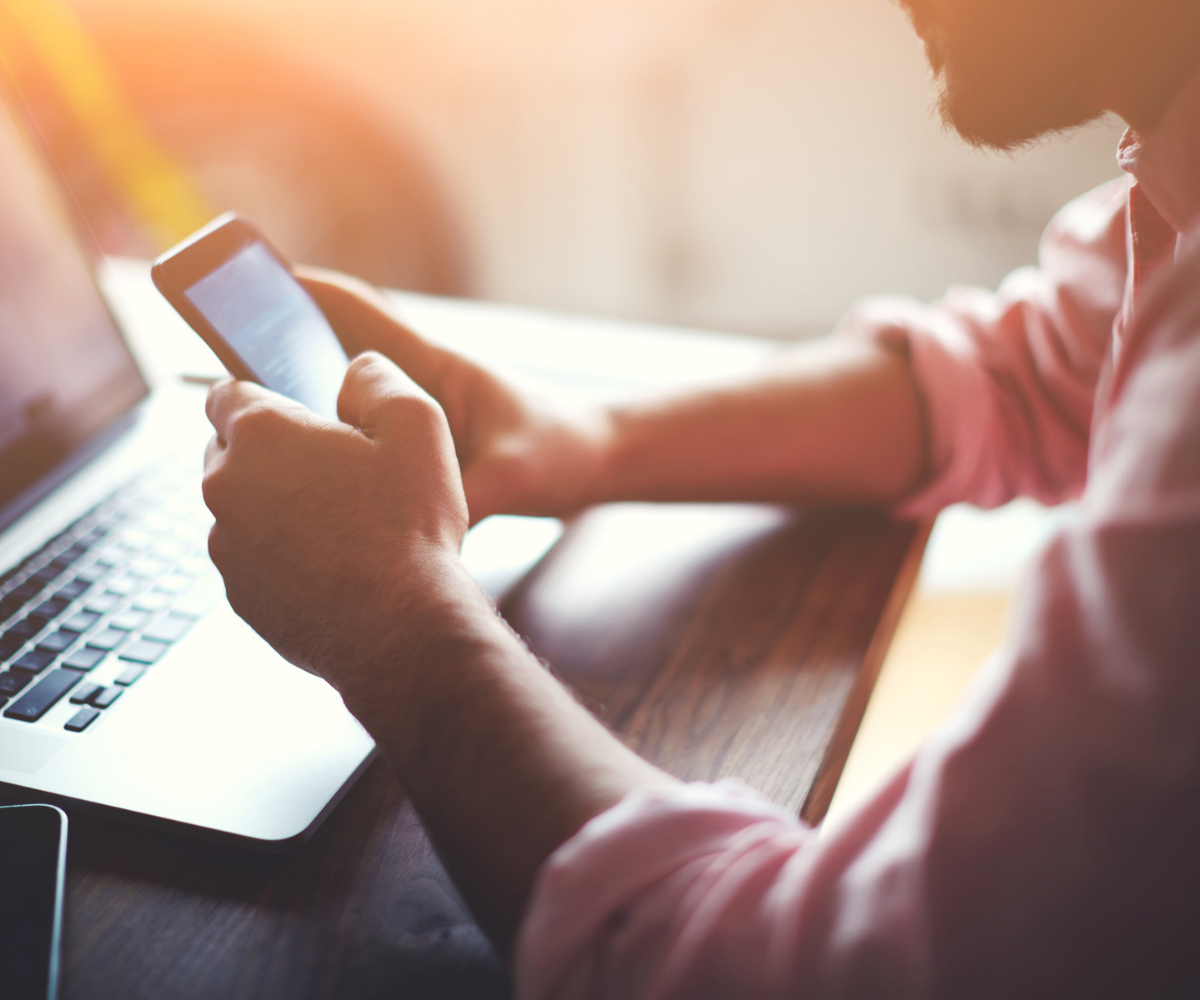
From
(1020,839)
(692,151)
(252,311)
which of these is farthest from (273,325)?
(692,151)

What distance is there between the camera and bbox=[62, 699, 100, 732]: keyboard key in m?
0.41

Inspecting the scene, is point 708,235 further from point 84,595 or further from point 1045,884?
point 1045,884

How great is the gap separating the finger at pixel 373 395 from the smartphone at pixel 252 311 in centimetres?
5

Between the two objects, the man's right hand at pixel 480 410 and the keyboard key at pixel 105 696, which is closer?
the keyboard key at pixel 105 696

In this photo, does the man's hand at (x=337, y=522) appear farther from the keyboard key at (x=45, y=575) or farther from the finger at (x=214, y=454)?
the keyboard key at (x=45, y=575)

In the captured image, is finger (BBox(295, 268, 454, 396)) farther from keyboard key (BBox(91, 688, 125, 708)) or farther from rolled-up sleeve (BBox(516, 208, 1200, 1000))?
rolled-up sleeve (BBox(516, 208, 1200, 1000))

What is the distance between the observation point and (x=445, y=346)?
0.59m

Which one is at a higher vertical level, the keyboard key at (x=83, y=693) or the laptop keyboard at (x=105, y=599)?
the laptop keyboard at (x=105, y=599)

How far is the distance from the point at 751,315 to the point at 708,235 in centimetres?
12

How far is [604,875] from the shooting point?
0.99 ft

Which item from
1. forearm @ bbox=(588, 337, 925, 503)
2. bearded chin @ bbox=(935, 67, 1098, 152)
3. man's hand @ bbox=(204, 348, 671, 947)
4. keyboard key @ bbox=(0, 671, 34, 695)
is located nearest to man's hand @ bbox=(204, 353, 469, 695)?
man's hand @ bbox=(204, 348, 671, 947)

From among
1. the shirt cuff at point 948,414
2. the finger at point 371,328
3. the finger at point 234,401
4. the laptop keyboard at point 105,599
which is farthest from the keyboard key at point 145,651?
the shirt cuff at point 948,414

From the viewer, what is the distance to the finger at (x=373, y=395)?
0.43 metres

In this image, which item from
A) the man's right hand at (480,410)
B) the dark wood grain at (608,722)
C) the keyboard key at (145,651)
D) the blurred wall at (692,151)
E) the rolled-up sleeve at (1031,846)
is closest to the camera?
the rolled-up sleeve at (1031,846)
